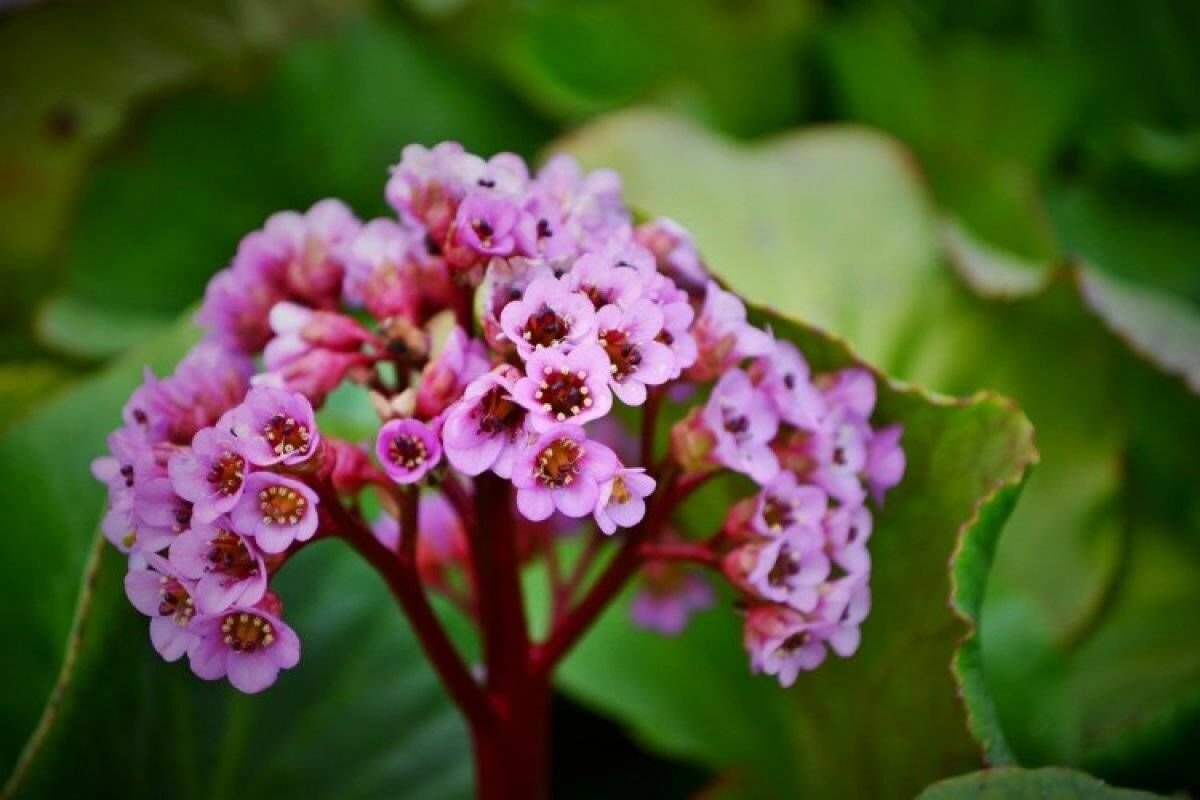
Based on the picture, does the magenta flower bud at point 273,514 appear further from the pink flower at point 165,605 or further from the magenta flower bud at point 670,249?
the magenta flower bud at point 670,249

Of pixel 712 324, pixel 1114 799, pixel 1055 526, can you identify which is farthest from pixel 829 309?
pixel 1114 799

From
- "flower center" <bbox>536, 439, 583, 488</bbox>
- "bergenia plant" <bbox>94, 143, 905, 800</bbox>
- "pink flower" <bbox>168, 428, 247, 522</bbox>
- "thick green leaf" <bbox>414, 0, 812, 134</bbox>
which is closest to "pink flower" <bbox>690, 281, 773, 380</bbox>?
"bergenia plant" <bbox>94, 143, 905, 800</bbox>

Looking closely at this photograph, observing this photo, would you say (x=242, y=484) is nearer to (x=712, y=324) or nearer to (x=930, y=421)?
(x=712, y=324)

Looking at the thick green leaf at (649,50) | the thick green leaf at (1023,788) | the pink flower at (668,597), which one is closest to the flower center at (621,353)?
the thick green leaf at (1023,788)

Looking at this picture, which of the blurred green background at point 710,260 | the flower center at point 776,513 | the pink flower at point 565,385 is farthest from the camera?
the blurred green background at point 710,260

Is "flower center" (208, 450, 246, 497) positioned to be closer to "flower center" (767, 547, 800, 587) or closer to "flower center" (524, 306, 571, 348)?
"flower center" (524, 306, 571, 348)

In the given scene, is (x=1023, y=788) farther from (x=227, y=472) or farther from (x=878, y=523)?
(x=227, y=472)
